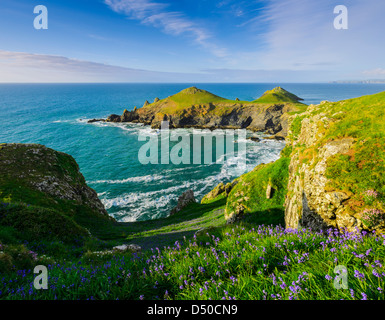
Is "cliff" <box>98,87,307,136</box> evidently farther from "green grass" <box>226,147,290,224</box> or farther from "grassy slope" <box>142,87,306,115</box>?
"green grass" <box>226,147,290,224</box>

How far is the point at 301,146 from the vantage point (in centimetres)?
2175

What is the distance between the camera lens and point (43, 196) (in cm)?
2916

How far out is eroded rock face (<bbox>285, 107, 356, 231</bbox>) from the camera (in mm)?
12484

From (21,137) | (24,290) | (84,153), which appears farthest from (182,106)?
(24,290)

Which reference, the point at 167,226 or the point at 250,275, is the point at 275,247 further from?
the point at 167,226

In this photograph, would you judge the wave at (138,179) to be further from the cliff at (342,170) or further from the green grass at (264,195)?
the cliff at (342,170)

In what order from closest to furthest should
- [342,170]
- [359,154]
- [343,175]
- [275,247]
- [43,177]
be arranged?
1. [275,247]
2. [343,175]
3. [342,170]
4. [359,154]
5. [43,177]

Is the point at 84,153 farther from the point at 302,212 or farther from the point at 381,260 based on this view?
the point at 381,260

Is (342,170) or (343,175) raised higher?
(342,170)

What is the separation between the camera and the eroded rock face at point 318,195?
492 inches

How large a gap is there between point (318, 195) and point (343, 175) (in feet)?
7.05

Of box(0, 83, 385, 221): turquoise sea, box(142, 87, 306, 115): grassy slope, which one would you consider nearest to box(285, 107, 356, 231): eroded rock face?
box(0, 83, 385, 221): turquoise sea

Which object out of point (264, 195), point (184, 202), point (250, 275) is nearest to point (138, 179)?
point (184, 202)

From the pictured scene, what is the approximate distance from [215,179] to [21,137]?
111097 mm
